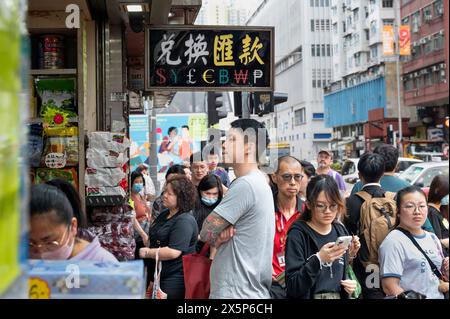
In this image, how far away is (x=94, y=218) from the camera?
190 inches

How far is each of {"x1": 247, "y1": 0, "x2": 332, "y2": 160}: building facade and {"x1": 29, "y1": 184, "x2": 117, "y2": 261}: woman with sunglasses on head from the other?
268cm

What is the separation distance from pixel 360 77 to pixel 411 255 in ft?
10.2

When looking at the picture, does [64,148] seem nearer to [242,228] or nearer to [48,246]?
[242,228]

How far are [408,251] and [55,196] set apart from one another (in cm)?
195

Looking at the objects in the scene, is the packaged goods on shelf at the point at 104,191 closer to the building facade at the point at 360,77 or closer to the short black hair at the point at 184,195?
the short black hair at the point at 184,195

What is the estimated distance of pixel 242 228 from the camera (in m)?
2.90

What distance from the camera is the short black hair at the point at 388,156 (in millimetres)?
4586

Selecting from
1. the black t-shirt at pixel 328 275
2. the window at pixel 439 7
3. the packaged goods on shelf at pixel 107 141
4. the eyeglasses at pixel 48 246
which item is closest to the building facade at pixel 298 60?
the window at pixel 439 7

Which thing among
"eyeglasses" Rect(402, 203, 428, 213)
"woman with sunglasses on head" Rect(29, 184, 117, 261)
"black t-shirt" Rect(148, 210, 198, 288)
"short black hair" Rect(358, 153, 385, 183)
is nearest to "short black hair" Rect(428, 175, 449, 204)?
"short black hair" Rect(358, 153, 385, 183)

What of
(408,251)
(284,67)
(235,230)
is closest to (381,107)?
(284,67)

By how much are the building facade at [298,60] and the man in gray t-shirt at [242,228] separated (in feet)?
5.65

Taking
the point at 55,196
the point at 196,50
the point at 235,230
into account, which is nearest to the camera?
the point at 55,196

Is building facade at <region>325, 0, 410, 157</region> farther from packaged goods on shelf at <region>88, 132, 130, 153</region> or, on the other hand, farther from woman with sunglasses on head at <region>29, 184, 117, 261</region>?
woman with sunglasses on head at <region>29, 184, 117, 261</region>

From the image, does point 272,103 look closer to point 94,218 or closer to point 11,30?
point 94,218
